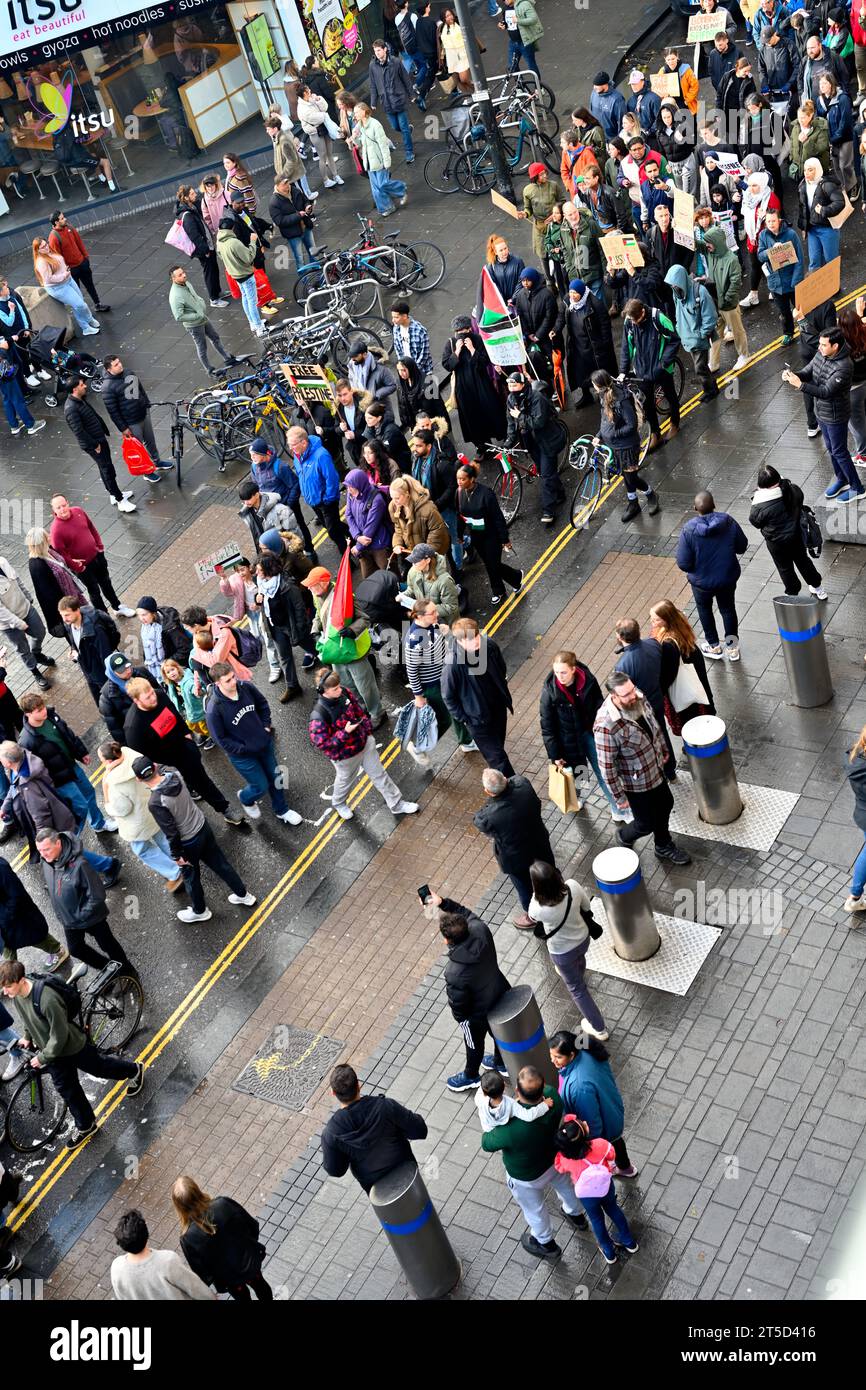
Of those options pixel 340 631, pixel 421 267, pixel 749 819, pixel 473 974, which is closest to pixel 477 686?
pixel 340 631

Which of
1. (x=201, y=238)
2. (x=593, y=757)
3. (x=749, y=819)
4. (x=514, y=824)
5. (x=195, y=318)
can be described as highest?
(x=201, y=238)

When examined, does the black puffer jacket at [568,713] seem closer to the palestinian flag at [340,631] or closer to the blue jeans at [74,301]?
the palestinian flag at [340,631]

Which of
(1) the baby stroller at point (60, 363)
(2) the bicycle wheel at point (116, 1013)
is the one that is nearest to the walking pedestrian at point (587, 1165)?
(2) the bicycle wheel at point (116, 1013)

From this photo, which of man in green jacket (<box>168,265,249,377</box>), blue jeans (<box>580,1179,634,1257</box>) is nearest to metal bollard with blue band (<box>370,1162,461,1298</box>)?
blue jeans (<box>580,1179,634,1257</box>)

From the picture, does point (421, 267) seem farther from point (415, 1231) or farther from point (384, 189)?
point (415, 1231)

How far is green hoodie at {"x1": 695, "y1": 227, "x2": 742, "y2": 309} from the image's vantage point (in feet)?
55.0

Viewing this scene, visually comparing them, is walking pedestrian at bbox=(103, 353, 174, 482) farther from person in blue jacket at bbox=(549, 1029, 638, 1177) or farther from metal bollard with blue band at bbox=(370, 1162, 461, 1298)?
person in blue jacket at bbox=(549, 1029, 638, 1177)

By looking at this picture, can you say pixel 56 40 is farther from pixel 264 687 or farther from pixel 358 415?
pixel 264 687

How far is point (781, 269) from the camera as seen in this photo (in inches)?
679

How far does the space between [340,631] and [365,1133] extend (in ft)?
18.0

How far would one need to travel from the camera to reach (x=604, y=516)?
53.8 ft

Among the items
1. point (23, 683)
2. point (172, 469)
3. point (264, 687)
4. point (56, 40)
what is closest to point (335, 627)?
point (264, 687)

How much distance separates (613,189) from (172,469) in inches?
262

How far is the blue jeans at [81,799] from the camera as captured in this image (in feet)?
46.9
